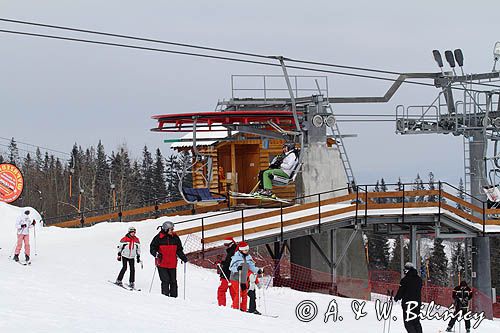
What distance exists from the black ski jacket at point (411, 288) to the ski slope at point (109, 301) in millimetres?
1768

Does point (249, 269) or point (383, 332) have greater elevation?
point (249, 269)

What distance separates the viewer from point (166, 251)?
54.6 ft

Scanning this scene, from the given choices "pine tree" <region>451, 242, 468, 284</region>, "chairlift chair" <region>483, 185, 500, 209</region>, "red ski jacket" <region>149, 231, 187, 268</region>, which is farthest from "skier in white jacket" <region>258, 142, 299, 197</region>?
"pine tree" <region>451, 242, 468, 284</region>

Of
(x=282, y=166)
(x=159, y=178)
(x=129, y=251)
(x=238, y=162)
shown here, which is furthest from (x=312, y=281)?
(x=159, y=178)

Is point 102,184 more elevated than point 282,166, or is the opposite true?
point 282,166

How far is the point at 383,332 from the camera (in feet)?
57.5

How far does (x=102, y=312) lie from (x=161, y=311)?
133 centimetres

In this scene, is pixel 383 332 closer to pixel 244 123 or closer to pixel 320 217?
pixel 320 217

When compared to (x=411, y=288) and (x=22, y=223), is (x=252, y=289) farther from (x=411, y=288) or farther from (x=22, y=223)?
(x=22, y=223)

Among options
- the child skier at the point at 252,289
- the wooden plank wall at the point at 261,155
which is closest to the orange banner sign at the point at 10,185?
the wooden plank wall at the point at 261,155

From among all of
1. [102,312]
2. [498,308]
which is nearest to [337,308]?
[102,312]

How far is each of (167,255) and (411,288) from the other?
4.82m

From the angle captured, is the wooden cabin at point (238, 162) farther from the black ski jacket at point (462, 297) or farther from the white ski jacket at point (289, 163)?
the black ski jacket at point (462, 297)

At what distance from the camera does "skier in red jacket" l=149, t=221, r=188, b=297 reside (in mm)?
16672
